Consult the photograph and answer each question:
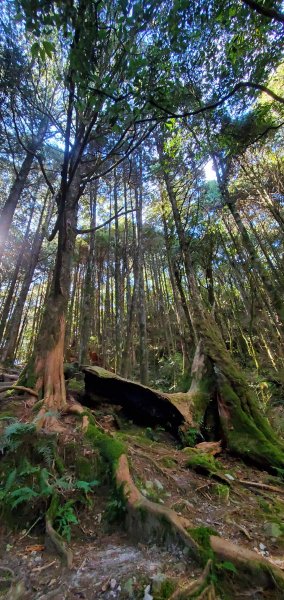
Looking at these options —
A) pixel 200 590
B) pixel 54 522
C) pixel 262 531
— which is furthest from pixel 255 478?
pixel 54 522

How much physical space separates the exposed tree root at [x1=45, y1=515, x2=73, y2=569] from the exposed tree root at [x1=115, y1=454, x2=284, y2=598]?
548 mm

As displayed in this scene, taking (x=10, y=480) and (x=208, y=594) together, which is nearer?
(x=208, y=594)

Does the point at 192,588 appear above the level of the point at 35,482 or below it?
below

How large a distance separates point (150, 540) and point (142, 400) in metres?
2.82

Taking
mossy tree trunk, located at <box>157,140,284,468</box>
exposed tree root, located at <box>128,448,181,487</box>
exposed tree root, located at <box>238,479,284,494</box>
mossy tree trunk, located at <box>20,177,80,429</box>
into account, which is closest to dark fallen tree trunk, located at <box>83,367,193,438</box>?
mossy tree trunk, located at <box>157,140,284,468</box>

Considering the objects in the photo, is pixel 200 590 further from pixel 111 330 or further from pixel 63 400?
pixel 111 330

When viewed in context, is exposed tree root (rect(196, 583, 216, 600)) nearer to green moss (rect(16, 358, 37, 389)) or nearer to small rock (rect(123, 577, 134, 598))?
small rock (rect(123, 577, 134, 598))

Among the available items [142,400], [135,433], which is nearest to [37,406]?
[135,433]

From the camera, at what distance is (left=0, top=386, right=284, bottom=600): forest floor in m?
1.98

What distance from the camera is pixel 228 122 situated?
21.1 feet

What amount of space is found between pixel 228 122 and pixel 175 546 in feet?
24.0

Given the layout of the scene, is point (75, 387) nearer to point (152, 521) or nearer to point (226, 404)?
point (226, 404)

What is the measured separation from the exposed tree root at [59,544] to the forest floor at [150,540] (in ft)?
0.14

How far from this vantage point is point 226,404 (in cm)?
489
